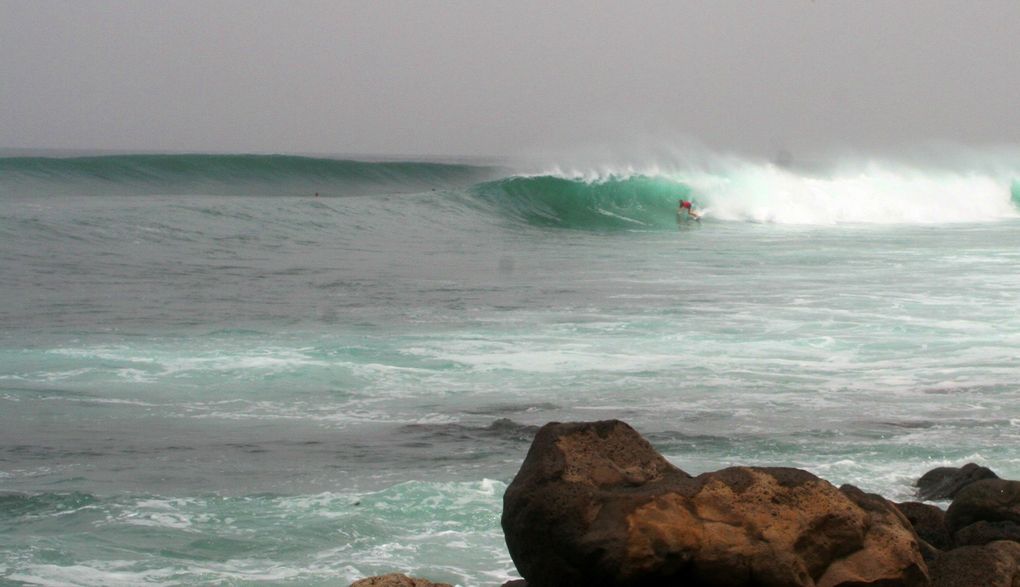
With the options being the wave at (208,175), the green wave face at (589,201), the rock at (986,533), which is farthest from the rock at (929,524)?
the wave at (208,175)

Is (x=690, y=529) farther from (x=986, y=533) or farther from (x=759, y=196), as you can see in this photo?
(x=759, y=196)

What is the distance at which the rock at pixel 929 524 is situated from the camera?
5.41m

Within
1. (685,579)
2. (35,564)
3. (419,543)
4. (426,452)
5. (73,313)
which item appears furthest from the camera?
(73,313)

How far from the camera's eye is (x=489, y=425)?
29.0 feet

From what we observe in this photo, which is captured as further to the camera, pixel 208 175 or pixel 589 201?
pixel 208 175

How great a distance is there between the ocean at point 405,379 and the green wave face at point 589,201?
26.9 ft

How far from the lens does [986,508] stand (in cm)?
555

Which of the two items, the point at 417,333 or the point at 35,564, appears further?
the point at 417,333

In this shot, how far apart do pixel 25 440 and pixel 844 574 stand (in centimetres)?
598

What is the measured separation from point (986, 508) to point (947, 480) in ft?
4.38

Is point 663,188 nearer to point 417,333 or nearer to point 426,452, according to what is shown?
point 417,333

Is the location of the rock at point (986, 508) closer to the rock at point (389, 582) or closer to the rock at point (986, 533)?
the rock at point (986, 533)

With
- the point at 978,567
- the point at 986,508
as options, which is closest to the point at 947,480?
the point at 986,508

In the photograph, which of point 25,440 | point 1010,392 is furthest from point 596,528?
point 1010,392
